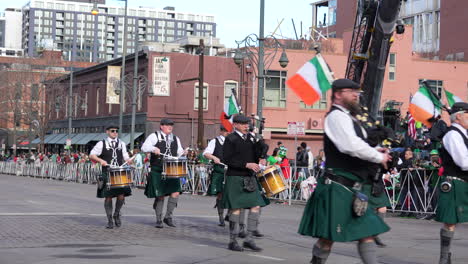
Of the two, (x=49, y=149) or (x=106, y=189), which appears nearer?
(x=106, y=189)

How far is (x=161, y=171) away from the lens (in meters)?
14.8

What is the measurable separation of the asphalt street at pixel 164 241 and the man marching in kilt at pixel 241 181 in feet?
1.14

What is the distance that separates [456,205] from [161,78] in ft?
134

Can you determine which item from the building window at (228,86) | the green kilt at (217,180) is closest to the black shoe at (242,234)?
the green kilt at (217,180)

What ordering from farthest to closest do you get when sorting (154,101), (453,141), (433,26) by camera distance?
1. (433,26)
2. (154,101)
3. (453,141)

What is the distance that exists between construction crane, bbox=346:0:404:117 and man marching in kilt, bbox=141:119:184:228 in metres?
6.07

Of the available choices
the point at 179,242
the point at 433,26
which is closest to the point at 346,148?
the point at 179,242

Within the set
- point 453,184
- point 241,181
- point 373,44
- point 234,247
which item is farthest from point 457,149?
point 373,44

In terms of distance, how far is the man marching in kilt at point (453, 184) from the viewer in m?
9.25

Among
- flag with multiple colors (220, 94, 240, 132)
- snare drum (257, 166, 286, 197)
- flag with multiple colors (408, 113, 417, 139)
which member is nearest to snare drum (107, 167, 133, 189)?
snare drum (257, 166, 286, 197)

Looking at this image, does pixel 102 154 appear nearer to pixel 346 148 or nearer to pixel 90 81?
pixel 346 148

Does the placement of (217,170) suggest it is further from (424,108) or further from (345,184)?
(345,184)

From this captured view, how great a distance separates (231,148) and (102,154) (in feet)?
12.1

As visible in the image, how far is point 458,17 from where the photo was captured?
2697 inches
